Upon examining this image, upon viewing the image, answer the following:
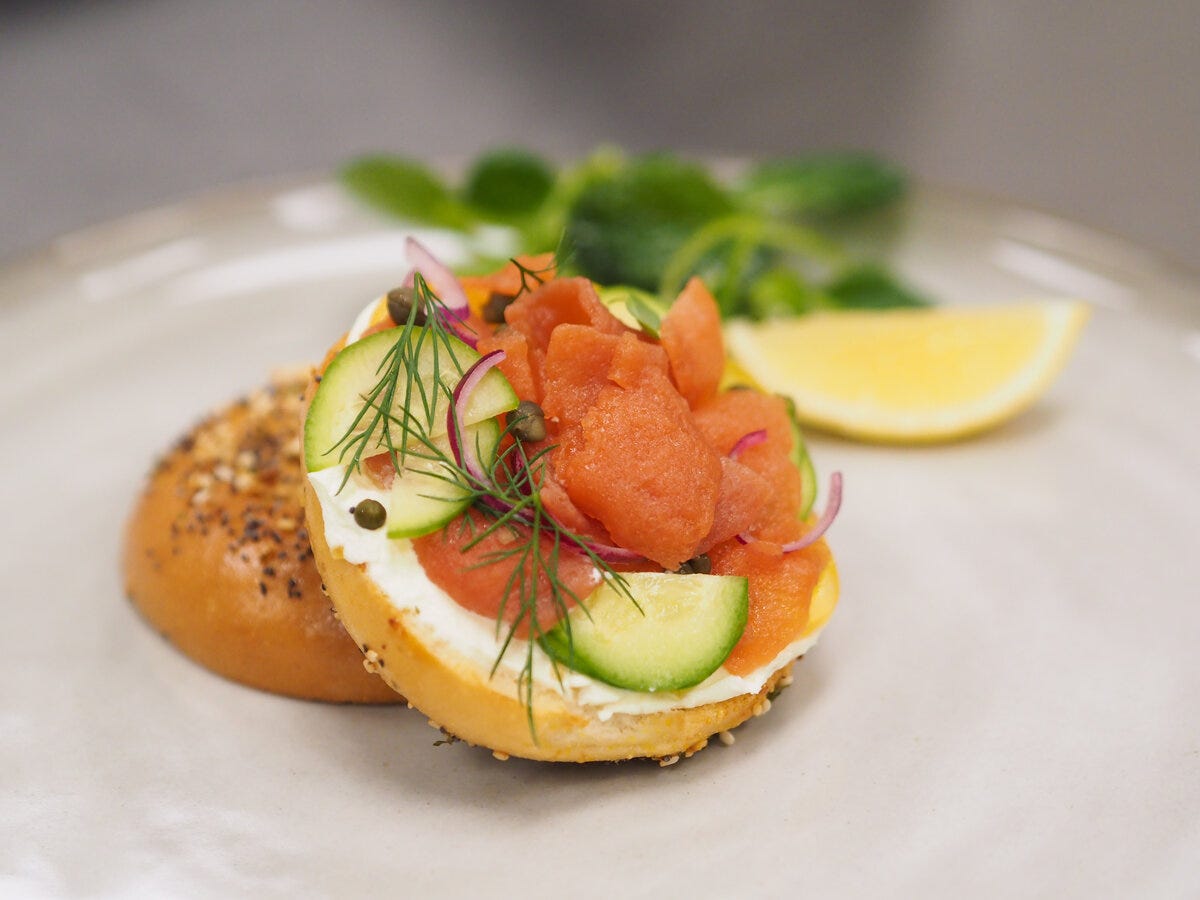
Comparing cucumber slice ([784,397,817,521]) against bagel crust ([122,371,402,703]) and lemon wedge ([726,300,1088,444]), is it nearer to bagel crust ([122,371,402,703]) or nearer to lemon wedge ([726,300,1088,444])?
lemon wedge ([726,300,1088,444])

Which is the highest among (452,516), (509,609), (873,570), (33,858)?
(452,516)

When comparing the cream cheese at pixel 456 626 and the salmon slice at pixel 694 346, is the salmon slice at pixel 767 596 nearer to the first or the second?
the cream cheese at pixel 456 626

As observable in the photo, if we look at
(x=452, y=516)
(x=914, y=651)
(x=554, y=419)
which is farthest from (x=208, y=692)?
(x=914, y=651)

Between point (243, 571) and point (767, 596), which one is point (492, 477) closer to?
point (767, 596)

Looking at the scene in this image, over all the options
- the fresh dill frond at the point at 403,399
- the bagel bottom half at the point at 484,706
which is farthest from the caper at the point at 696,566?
the fresh dill frond at the point at 403,399

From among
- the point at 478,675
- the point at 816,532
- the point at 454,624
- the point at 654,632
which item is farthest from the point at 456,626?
the point at 816,532

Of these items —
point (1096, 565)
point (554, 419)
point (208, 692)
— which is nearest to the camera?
point (554, 419)

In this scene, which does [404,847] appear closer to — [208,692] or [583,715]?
[583,715]
